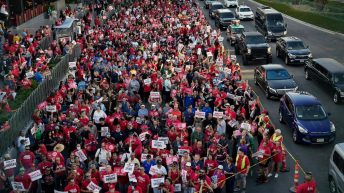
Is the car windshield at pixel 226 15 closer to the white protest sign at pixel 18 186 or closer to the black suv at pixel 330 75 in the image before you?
the black suv at pixel 330 75

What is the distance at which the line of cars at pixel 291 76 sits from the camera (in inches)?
812

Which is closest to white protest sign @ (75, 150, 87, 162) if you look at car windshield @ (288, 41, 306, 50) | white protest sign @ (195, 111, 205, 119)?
white protest sign @ (195, 111, 205, 119)

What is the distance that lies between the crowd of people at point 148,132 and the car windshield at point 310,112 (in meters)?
1.94

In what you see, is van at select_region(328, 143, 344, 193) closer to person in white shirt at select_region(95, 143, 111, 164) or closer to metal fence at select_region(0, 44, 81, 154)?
person in white shirt at select_region(95, 143, 111, 164)

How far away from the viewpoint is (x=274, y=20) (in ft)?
141

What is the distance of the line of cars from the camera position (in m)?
20.6

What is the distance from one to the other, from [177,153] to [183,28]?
21.2 m

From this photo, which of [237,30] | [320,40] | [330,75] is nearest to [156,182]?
[330,75]

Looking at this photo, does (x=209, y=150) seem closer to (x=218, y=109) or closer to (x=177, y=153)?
(x=177, y=153)

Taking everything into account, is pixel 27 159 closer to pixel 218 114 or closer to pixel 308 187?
pixel 218 114

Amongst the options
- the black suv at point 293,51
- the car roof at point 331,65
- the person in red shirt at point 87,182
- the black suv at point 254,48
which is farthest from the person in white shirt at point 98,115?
the black suv at point 293,51

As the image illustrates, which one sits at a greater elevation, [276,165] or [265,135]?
[265,135]

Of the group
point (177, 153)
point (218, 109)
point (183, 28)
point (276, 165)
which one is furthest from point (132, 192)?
point (183, 28)

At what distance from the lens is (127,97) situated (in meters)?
21.1
